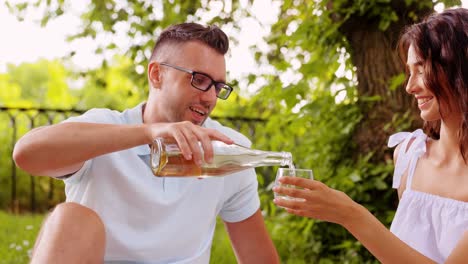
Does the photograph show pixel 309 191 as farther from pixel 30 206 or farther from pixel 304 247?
pixel 30 206

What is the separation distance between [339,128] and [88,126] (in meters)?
2.27

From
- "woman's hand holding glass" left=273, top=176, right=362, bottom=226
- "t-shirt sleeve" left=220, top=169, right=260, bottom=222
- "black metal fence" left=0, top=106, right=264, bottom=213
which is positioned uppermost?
"woman's hand holding glass" left=273, top=176, right=362, bottom=226

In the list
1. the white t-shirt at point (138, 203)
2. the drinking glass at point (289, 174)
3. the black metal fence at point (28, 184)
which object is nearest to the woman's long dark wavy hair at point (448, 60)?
the drinking glass at point (289, 174)

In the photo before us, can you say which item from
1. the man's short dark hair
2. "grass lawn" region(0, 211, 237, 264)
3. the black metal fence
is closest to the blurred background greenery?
"grass lawn" region(0, 211, 237, 264)

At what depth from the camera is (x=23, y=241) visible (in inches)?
160

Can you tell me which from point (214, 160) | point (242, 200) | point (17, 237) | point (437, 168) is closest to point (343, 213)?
point (214, 160)

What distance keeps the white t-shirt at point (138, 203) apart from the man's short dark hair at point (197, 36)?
0.42 meters

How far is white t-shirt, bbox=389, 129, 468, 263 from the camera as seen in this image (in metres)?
2.08

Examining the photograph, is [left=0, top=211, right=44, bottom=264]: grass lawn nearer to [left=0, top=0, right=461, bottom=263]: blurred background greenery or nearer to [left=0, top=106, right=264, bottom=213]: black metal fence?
[left=0, top=0, right=461, bottom=263]: blurred background greenery

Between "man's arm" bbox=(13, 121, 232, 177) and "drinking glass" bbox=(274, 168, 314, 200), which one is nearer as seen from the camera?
"drinking glass" bbox=(274, 168, 314, 200)

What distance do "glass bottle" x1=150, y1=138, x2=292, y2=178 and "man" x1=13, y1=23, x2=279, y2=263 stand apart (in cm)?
7

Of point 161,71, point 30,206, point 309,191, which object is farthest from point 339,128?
point 30,206

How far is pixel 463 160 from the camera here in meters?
2.17

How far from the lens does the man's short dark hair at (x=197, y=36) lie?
2506mm
